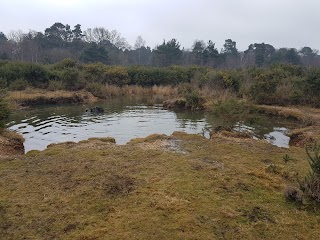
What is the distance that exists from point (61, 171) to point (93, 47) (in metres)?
54.4

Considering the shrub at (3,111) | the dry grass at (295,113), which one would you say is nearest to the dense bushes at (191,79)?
the dry grass at (295,113)

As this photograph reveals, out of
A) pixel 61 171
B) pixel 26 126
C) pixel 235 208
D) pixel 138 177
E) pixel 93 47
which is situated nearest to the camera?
pixel 235 208

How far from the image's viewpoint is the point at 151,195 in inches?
289

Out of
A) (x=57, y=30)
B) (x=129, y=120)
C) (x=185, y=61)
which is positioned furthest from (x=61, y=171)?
(x=57, y=30)

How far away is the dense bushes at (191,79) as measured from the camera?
85.1 ft

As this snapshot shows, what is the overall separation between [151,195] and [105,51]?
57809mm

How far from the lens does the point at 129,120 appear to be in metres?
21.6

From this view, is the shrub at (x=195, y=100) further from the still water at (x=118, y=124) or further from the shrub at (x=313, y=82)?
the shrub at (x=313, y=82)

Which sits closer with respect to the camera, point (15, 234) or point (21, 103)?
point (15, 234)

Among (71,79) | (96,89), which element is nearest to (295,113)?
(96,89)

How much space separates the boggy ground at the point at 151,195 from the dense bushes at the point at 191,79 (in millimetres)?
15682

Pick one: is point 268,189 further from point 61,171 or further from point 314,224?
point 61,171

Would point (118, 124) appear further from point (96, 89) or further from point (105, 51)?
point (105, 51)

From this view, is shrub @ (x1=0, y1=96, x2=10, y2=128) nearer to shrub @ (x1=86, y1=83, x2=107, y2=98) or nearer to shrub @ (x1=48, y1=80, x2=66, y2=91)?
shrub @ (x1=48, y1=80, x2=66, y2=91)
